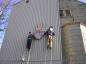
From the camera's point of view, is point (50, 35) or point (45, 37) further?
point (45, 37)

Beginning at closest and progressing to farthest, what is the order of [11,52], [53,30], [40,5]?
[11,52], [53,30], [40,5]

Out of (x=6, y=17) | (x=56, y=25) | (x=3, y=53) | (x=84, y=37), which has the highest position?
(x=6, y=17)

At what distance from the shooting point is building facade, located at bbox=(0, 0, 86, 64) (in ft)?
38.9

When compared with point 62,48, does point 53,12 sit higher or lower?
higher

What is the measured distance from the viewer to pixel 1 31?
593 inches

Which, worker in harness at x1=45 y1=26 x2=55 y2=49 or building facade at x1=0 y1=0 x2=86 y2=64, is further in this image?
worker in harness at x1=45 y1=26 x2=55 y2=49

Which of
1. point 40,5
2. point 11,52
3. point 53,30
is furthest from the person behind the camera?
point 40,5

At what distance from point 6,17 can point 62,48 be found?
658 centimetres

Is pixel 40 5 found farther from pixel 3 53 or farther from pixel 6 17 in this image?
pixel 3 53

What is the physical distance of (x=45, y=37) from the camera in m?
13.1

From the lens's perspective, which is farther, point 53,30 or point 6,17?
point 6,17

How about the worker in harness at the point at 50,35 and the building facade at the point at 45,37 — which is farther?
the worker in harness at the point at 50,35

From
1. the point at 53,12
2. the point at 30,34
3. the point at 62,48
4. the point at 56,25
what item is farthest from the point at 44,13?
the point at 62,48

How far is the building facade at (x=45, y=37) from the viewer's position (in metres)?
11.9
